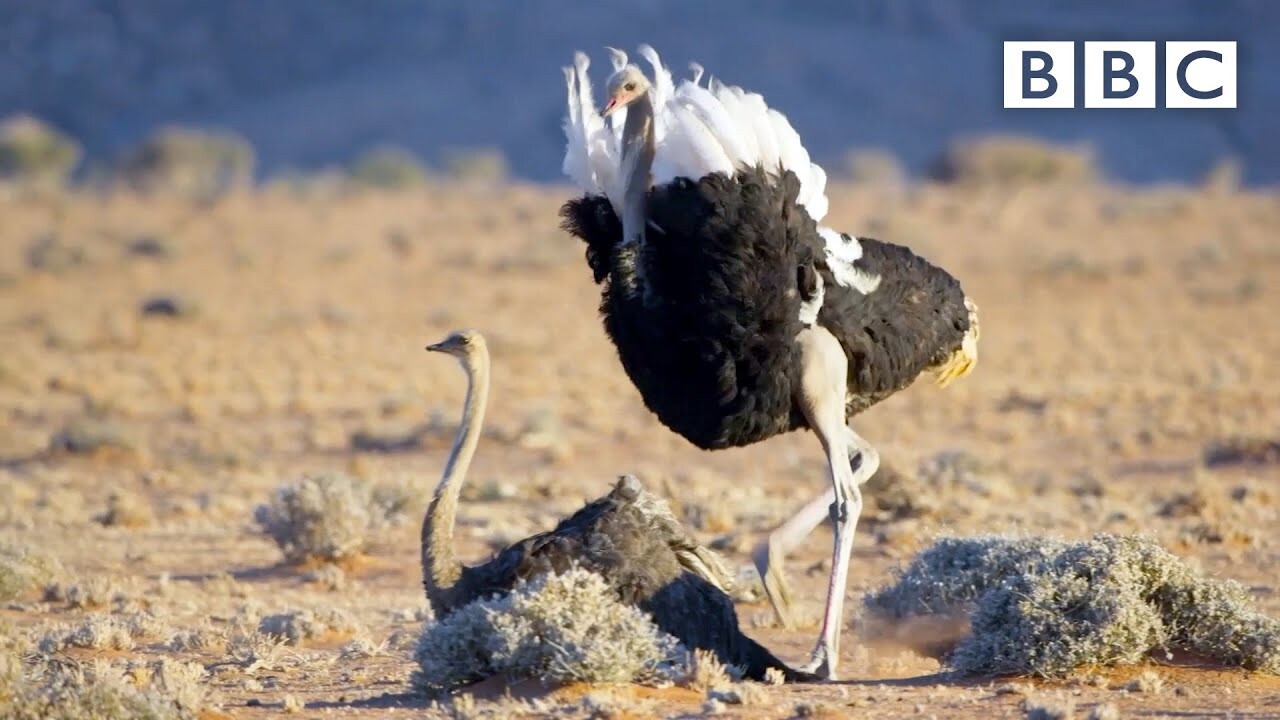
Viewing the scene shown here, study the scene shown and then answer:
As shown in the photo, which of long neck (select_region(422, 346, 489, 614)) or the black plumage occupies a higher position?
the black plumage

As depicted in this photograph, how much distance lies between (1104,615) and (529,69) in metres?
68.9

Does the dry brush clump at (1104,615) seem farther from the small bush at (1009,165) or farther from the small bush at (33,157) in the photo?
the small bush at (33,157)

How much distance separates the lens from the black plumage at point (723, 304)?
6.89m

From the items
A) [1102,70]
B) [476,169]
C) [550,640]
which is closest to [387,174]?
[476,169]

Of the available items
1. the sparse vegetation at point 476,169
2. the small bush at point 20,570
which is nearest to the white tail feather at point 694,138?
the small bush at point 20,570

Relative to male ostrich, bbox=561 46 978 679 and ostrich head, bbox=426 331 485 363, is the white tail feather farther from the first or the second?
ostrich head, bbox=426 331 485 363

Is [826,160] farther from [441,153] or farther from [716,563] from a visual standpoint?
[716,563]

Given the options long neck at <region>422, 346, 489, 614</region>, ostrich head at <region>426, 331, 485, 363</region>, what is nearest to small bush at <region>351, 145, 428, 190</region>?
ostrich head at <region>426, 331, 485, 363</region>

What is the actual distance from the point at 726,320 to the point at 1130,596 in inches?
69.7

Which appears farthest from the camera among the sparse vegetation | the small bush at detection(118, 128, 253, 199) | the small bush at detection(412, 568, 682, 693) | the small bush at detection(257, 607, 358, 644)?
the sparse vegetation

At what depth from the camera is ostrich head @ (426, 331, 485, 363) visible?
6.84 meters

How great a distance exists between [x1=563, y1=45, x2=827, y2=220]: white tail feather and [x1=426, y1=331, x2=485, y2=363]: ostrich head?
0.90 meters

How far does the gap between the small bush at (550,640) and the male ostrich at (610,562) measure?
0.18 metres

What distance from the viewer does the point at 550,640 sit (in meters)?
6.08
